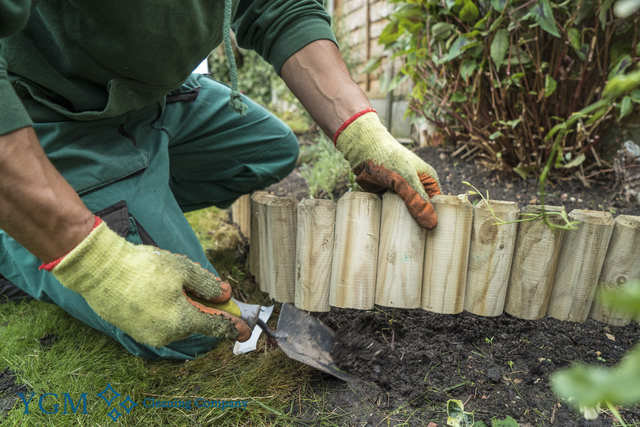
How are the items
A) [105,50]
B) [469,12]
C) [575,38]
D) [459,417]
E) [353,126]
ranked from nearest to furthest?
1. [459,417]
2. [105,50]
3. [353,126]
4. [575,38]
5. [469,12]

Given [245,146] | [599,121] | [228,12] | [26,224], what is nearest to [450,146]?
[599,121]

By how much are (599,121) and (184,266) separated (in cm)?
218

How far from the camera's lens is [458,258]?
4.56 ft

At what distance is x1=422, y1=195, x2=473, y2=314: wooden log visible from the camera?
1.35m

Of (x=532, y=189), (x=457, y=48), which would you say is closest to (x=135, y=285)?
(x=457, y=48)

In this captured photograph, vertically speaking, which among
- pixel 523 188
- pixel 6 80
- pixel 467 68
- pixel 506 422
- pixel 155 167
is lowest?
pixel 506 422

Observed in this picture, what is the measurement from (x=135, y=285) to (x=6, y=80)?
0.59 meters

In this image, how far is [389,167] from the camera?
144 cm

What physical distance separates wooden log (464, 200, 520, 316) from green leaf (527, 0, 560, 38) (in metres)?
1.10

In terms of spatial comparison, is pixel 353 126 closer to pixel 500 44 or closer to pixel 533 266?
pixel 533 266

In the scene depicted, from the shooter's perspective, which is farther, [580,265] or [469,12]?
[469,12]

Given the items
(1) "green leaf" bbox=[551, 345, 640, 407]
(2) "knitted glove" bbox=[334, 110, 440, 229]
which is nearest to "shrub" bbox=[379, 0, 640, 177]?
(2) "knitted glove" bbox=[334, 110, 440, 229]

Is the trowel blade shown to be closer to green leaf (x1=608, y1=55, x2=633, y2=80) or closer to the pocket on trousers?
the pocket on trousers

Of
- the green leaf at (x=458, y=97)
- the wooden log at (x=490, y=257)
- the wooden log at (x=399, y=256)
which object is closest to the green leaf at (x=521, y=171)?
the green leaf at (x=458, y=97)
